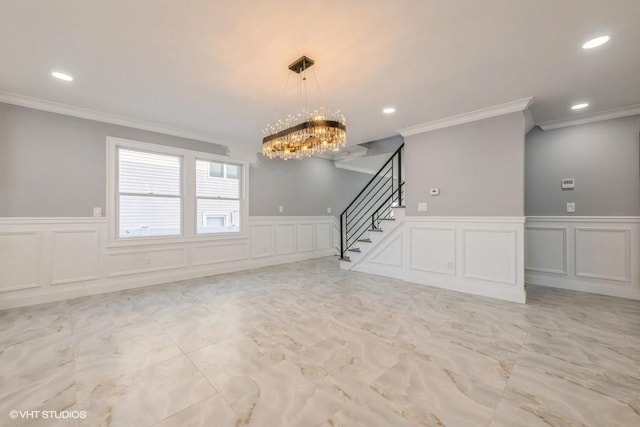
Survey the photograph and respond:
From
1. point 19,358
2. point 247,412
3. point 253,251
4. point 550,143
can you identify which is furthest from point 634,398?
point 253,251

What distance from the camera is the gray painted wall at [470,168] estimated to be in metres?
3.71

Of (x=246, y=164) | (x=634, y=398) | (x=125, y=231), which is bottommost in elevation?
(x=634, y=398)

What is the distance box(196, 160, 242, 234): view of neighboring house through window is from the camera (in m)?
5.22

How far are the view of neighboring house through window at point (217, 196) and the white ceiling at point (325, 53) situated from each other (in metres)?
1.62

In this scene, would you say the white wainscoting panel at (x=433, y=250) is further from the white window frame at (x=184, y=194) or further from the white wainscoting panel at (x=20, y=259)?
the white wainscoting panel at (x=20, y=259)

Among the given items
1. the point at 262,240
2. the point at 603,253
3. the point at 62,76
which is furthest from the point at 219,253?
the point at 603,253

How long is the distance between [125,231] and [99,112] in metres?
1.84

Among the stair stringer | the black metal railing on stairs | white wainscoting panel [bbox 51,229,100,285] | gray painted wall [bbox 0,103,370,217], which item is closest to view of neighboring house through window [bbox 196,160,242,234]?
gray painted wall [bbox 0,103,370,217]

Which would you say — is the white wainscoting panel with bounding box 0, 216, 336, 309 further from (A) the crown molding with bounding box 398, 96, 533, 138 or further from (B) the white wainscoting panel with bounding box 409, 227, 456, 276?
(A) the crown molding with bounding box 398, 96, 533, 138

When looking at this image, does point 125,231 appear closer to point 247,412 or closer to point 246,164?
point 246,164

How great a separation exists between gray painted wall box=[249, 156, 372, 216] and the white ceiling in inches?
91.5

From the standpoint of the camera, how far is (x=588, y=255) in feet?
13.5

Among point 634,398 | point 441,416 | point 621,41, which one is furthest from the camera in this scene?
point 621,41

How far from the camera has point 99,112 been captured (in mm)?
3934
